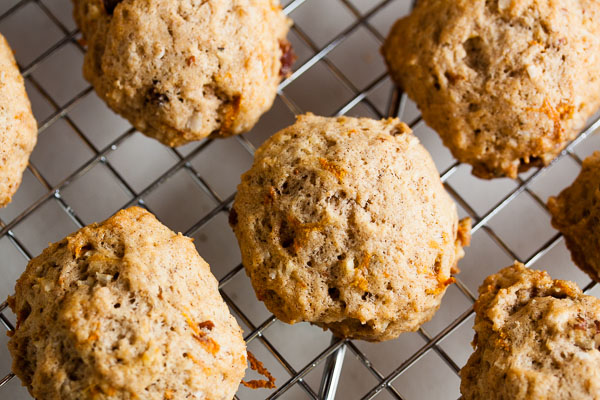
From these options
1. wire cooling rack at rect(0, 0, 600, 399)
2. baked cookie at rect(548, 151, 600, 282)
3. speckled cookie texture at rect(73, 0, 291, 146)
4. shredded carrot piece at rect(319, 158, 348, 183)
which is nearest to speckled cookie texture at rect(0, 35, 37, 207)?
speckled cookie texture at rect(73, 0, 291, 146)

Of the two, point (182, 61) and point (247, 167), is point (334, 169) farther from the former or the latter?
point (247, 167)

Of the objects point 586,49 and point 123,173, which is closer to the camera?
point 586,49

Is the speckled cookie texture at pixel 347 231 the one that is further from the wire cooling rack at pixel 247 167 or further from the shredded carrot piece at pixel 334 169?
the wire cooling rack at pixel 247 167

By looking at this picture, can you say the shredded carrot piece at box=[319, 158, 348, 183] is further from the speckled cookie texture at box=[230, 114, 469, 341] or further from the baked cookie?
the baked cookie

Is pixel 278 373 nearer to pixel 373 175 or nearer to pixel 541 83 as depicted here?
pixel 373 175

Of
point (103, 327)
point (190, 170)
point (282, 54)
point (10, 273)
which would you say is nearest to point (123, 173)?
point (190, 170)

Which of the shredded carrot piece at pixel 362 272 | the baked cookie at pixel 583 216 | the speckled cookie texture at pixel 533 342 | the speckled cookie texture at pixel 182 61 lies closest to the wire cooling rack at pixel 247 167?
the baked cookie at pixel 583 216

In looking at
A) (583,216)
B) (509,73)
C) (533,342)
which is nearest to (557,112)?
(509,73)
